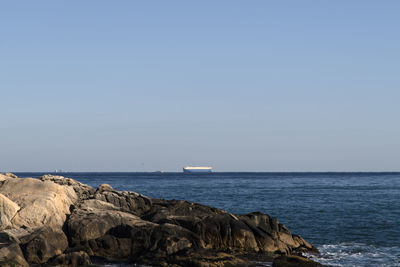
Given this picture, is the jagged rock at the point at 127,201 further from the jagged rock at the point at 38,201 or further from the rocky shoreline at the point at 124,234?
the jagged rock at the point at 38,201

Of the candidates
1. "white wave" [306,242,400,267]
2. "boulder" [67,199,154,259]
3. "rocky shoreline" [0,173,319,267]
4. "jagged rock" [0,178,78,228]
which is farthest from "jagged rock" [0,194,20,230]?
"white wave" [306,242,400,267]

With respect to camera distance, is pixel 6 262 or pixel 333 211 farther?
pixel 333 211

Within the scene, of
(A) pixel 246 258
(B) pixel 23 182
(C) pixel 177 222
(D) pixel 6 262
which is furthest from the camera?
(B) pixel 23 182

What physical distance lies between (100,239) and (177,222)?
13.9 ft

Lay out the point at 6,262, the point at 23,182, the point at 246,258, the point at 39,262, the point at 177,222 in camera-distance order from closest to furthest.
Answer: the point at 6,262
the point at 39,262
the point at 246,258
the point at 177,222
the point at 23,182

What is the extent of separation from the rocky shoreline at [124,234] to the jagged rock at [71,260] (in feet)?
0.14

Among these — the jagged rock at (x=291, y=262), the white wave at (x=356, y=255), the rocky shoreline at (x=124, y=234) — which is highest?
the rocky shoreline at (x=124, y=234)

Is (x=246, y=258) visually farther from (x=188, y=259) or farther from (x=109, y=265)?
(x=109, y=265)

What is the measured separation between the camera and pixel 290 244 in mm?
29344

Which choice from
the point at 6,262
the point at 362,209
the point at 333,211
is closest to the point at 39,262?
the point at 6,262

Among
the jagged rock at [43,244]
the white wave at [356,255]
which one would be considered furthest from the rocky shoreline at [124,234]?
the white wave at [356,255]

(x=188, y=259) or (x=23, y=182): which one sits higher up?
(x=23, y=182)

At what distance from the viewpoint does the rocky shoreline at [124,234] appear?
24.1m

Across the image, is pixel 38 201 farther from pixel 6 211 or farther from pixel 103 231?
pixel 103 231
